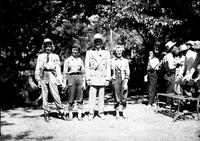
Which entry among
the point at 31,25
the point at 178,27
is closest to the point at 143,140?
the point at 31,25

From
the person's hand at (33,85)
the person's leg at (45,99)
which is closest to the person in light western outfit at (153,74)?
the person's leg at (45,99)

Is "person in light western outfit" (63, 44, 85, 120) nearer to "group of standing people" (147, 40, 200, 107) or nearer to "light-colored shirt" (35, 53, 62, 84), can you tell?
"light-colored shirt" (35, 53, 62, 84)

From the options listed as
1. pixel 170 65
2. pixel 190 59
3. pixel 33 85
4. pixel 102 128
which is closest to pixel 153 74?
pixel 170 65

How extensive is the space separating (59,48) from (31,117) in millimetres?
8205

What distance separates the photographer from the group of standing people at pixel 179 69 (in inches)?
333

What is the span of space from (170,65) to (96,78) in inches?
106

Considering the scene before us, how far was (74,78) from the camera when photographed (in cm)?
828

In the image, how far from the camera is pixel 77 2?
15.1 meters

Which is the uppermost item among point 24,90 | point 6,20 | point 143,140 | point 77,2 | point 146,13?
point 77,2

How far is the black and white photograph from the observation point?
284 inches

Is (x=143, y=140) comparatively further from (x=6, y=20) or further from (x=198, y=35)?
(x=198, y=35)

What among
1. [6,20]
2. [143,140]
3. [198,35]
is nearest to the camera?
[143,140]

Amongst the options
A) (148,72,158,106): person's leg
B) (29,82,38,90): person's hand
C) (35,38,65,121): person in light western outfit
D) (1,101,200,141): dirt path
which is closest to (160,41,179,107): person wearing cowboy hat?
(148,72,158,106): person's leg

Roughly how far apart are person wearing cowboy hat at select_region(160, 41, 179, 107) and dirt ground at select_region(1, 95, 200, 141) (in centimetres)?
138
